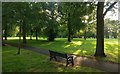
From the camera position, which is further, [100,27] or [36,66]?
[100,27]

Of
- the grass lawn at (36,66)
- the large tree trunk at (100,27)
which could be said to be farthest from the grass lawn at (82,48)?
the grass lawn at (36,66)

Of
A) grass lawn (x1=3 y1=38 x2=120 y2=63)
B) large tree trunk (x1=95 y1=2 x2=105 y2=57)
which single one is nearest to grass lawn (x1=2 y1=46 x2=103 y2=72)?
grass lawn (x1=3 y1=38 x2=120 y2=63)

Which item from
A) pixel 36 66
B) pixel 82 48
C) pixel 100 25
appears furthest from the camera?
pixel 82 48

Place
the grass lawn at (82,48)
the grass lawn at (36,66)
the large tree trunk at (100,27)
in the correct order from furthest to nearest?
the grass lawn at (82,48), the large tree trunk at (100,27), the grass lawn at (36,66)

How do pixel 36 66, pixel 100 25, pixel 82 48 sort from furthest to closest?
pixel 82 48 → pixel 100 25 → pixel 36 66

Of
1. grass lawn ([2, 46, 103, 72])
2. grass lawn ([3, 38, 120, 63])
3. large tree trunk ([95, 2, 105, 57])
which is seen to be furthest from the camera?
grass lawn ([3, 38, 120, 63])

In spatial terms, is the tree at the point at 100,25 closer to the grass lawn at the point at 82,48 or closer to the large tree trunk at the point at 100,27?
the large tree trunk at the point at 100,27

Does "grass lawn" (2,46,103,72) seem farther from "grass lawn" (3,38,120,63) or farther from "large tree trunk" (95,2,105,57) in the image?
"large tree trunk" (95,2,105,57)

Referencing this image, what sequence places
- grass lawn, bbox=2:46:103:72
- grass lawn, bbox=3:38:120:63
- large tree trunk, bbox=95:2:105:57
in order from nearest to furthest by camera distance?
grass lawn, bbox=2:46:103:72
large tree trunk, bbox=95:2:105:57
grass lawn, bbox=3:38:120:63

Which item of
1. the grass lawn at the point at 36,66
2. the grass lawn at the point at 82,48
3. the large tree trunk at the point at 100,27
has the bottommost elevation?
the grass lawn at the point at 36,66

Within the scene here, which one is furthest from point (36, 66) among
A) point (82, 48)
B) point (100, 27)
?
point (82, 48)

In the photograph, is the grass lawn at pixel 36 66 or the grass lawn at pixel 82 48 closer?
the grass lawn at pixel 36 66

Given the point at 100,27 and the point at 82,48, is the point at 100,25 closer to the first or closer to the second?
the point at 100,27

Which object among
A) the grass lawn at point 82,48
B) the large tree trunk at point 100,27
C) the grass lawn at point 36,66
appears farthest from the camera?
the grass lawn at point 82,48
